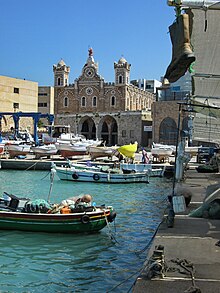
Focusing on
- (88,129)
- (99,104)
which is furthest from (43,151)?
(99,104)

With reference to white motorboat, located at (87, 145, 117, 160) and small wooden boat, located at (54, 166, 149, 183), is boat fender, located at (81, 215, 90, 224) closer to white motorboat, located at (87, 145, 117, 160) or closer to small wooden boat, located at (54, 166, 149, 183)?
small wooden boat, located at (54, 166, 149, 183)

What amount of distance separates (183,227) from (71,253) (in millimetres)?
3159

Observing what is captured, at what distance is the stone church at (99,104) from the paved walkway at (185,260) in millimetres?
57730

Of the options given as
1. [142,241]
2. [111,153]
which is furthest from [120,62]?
[142,241]

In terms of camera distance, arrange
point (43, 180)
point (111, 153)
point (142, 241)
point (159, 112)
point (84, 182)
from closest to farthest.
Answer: point (142, 241)
point (84, 182)
point (43, 180)
point (111, 153)
point (159, 112)

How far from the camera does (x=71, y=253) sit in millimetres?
10828

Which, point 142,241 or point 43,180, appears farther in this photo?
point 43,180

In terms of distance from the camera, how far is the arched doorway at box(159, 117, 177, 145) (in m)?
59.2

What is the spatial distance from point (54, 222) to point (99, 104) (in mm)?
66623

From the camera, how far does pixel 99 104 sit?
7819 cm

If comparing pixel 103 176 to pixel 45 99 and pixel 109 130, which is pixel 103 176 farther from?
pixel 45 99

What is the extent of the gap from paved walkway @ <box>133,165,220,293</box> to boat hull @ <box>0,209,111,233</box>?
3225 mm

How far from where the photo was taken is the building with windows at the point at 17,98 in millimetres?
76625

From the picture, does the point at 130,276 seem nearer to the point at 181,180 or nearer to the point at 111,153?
the point at 181,180
